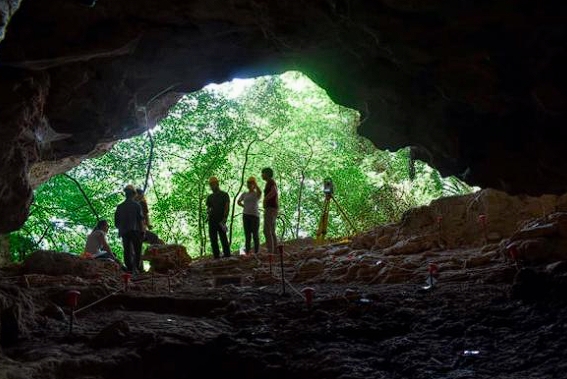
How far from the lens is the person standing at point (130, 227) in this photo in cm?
980

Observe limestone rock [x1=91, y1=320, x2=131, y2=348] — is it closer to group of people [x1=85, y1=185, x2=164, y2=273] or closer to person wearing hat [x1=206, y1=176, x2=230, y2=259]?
group of people [x1=85, y1=185, x2=164, y2=273]

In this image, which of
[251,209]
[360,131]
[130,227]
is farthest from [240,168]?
[360,131]

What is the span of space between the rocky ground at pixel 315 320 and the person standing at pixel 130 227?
1.15 metres

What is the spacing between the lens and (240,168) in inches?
894

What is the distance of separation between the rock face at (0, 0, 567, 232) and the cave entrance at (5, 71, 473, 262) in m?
9.46

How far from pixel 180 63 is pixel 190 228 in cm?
1469

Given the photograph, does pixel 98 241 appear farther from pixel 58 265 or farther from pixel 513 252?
pixel 513 252

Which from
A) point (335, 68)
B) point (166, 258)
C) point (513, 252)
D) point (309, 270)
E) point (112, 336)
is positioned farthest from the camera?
point (166, 258)

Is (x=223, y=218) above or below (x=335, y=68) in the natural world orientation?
below

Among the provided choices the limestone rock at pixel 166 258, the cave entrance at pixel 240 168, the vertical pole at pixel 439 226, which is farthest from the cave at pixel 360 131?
the cave entrance at pixel 240 168

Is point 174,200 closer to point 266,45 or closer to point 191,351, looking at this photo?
point 266,45

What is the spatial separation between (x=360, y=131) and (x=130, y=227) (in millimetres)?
4947

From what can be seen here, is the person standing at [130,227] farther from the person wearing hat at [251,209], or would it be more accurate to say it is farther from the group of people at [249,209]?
the person wearing hat at [251,209]

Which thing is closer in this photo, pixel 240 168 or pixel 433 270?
pixel 433 270
